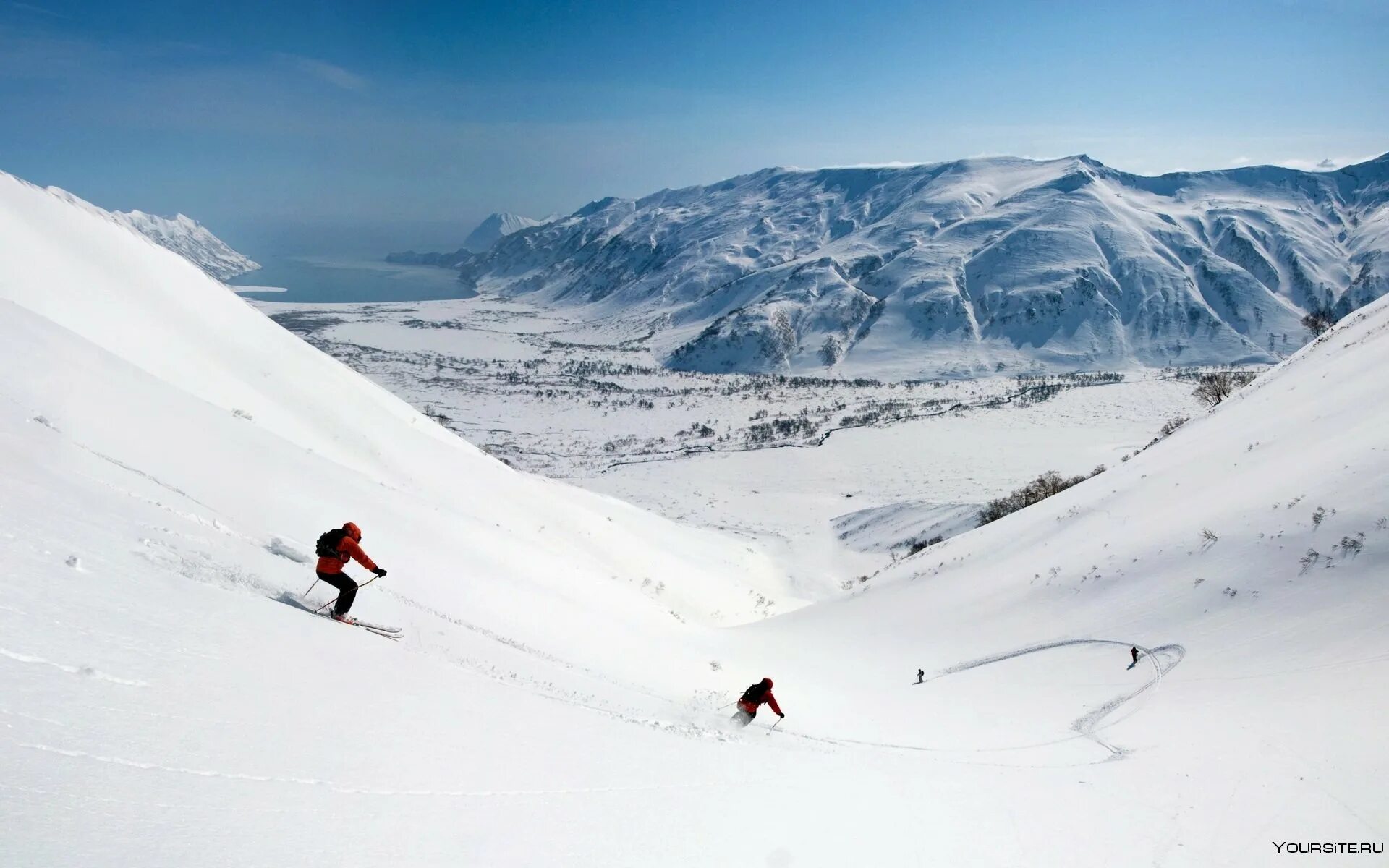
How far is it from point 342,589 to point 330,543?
0.71m

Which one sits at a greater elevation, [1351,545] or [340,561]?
[1351,545]

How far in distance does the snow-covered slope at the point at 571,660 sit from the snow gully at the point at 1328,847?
209 mm

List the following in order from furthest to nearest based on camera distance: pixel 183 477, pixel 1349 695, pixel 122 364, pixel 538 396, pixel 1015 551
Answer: pixel 538 396
pixel 1015 551
pixel 122 364
pixel 183 477
pixel 1349 695

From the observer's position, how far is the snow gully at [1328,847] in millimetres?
8820

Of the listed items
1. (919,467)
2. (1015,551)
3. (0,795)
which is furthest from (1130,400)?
(0,795)

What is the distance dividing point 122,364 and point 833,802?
21.9m

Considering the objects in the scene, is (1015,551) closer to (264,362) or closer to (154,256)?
(264,362)

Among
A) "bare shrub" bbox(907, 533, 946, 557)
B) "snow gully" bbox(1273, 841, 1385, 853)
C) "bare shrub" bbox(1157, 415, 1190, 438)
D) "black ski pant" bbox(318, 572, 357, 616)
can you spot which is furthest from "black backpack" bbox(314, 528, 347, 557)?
"bare shrub" bbox(907, 533, 946, 557)

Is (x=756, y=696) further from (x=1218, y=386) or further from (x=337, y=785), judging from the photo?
(x=1218, y=386)

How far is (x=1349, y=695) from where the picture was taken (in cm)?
1259

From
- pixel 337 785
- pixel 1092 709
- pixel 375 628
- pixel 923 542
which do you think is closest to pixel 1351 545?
pixel 1092 709

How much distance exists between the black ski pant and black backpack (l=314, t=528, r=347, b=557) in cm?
29

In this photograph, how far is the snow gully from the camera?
882cm

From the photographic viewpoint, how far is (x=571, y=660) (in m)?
15.0
